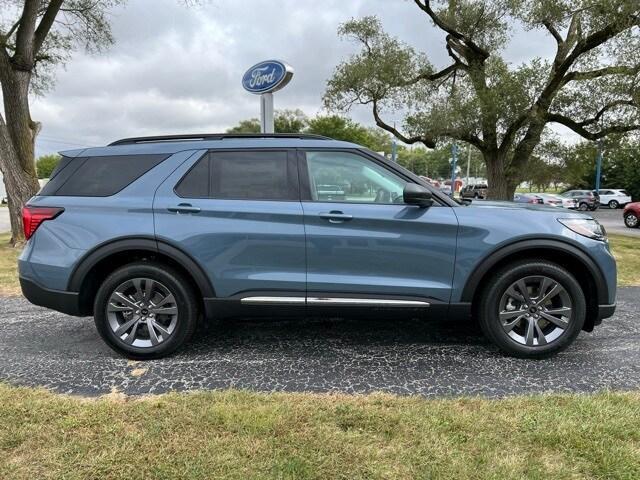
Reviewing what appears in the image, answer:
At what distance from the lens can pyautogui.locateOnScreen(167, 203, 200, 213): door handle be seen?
12.0ft

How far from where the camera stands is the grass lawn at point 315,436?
7.59ft

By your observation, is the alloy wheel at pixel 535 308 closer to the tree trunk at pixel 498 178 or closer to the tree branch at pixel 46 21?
the tree trunk at pixel 498 178

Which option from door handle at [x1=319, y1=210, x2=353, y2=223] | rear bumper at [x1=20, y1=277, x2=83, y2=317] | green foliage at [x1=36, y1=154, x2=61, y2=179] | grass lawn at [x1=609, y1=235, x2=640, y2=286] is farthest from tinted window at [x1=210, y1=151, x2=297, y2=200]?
green foliage at [x1=36, y1=154, x2=61, y2=179]

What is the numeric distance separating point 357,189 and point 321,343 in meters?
1.44

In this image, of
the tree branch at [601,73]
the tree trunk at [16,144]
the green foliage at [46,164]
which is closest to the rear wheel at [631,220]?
the tree branch at [601,73]

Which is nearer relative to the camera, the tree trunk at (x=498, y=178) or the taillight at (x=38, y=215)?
the taillight at (x=38, y=215)

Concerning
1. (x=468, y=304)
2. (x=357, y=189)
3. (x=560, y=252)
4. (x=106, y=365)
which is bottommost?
(x=106, y=365)

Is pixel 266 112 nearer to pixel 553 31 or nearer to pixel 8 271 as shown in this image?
pixel 8 271

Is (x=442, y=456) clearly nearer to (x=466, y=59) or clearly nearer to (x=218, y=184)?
(x=218, y=184)

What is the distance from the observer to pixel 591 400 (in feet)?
9.78

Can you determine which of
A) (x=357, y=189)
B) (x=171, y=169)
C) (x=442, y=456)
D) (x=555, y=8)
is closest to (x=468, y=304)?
(x=357, y=189)

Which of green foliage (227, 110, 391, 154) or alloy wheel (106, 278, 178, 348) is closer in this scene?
alloy wheel (106, 278, 178, 348)

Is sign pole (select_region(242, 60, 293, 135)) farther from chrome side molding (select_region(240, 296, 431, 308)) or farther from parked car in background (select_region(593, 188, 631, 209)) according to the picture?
parked car in background (select_region(593, 188, 631, 209))

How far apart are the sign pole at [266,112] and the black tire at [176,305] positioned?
18.0 feet
